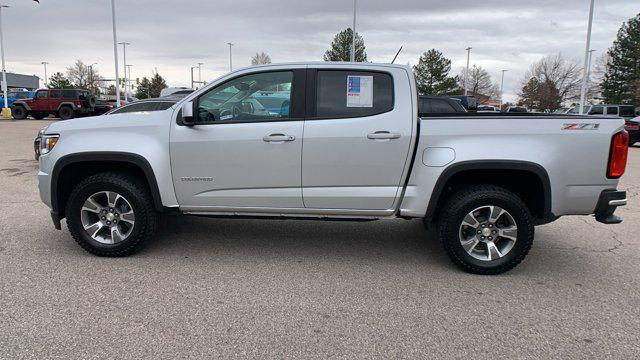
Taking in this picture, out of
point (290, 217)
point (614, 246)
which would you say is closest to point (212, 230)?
point (290, 217)

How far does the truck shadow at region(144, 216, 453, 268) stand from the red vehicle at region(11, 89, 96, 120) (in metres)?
25.7

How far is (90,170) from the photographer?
4.65 meters

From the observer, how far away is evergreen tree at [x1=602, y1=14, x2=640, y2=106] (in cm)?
4703

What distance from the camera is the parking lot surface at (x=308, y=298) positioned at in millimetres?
2992

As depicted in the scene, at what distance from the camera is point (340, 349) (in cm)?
296

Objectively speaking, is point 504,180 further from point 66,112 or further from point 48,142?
point 66,112

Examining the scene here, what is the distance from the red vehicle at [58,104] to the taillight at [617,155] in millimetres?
29595

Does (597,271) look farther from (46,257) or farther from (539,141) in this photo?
(46,257)

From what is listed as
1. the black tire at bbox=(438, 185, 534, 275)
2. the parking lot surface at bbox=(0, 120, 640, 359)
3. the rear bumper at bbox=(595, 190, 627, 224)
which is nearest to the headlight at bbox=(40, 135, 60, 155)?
the parking lot surface at bbox=(0, 120, 640, 359)

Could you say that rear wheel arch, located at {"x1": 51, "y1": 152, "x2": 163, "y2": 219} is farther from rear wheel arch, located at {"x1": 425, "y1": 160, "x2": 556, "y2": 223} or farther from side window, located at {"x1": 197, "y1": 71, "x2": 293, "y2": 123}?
rear wheel arch, located at {"x1": 425, "y1": 160, "x2": 556, "y2": 223}

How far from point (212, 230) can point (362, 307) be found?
8.50 feet

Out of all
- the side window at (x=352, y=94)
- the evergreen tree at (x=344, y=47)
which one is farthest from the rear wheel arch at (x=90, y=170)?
the evergreen tree at (x=344, y=47)

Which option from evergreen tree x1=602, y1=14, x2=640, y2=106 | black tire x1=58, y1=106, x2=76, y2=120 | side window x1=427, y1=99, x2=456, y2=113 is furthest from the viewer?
evergreen tree x1=602, y1=14, x2=640, y2=106

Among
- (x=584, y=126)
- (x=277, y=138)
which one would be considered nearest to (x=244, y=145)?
(x=277, y=138)
